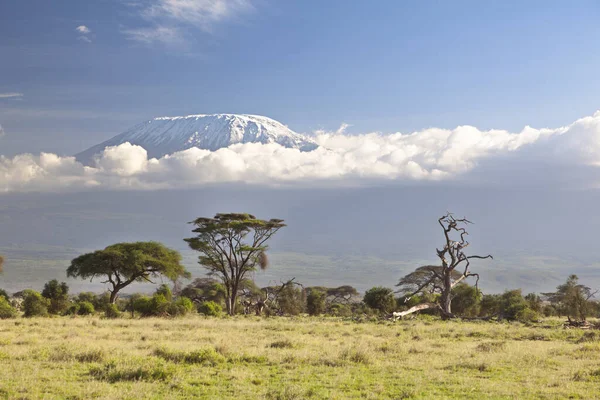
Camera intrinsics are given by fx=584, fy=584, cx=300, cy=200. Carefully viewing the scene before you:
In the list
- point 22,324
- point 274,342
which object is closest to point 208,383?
point 274,342

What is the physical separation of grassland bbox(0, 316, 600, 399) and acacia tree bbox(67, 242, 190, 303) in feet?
61.7

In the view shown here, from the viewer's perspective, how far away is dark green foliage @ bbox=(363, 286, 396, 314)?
46.5m

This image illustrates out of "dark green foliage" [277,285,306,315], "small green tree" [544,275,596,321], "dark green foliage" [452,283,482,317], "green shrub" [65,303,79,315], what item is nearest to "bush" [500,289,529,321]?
"small green tree" [544,275,596,321]

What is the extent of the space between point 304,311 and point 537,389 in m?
47.0

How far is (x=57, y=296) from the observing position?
40312 mm

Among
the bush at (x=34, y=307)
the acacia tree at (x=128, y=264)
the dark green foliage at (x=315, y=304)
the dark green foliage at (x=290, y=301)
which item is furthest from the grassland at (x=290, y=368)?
the dark green foliage at (x=290, y=301)

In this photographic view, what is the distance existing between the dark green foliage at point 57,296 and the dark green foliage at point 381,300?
23.0m

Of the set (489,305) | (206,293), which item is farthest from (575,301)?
(206,293)

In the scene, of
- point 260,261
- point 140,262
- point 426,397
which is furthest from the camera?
point 260,261

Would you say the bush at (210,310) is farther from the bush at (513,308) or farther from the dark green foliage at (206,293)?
the dark green foliage at (206,293)

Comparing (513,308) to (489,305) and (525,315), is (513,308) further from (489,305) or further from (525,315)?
(489,305)

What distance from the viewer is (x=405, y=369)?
14328mm

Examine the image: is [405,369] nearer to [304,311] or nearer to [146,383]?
[146,383]

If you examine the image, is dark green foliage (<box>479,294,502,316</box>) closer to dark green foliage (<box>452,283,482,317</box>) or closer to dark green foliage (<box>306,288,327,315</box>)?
dark green foliage (<box>452,283,482,317</box>)
